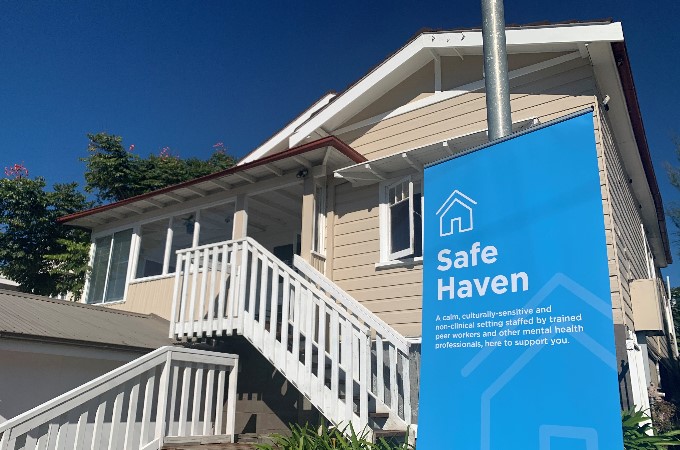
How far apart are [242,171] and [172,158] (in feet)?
42.3

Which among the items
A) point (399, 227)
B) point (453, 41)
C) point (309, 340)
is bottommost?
point (309, 340)

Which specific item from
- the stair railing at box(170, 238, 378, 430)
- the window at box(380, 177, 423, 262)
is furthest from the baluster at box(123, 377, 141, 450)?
the window at box(380, 177, 423, 262)

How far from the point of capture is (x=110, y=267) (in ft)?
37.9

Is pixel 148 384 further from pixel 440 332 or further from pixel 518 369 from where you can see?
pixel 518 369

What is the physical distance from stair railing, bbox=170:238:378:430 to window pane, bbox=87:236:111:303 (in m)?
4.52

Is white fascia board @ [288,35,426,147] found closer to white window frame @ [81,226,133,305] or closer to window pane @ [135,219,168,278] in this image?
window pane @ [135,219,168,278]

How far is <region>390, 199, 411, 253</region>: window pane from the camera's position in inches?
329

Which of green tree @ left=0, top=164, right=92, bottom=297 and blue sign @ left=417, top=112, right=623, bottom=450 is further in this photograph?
green tree @ left=0, top=164, right=92, bottom=297

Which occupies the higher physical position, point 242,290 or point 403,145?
Answer: point 403,145

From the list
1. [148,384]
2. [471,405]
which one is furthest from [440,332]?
[148,384]

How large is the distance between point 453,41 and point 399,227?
115 inches

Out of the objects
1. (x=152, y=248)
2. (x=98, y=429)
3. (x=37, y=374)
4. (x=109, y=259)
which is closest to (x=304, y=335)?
(x=98, y=429)

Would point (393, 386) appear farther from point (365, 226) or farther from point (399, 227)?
point (365, 226)

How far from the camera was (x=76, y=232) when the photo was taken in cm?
1548
